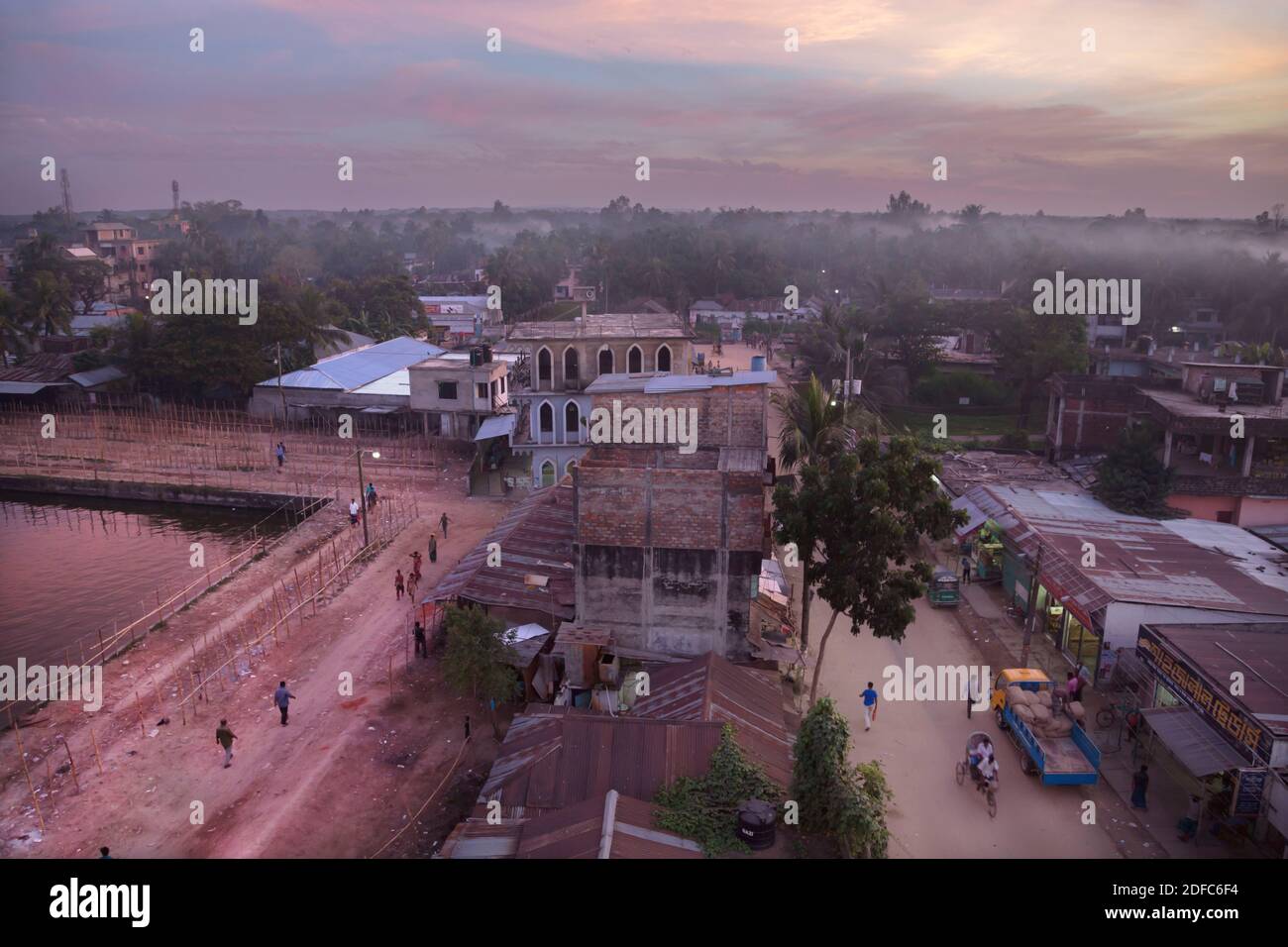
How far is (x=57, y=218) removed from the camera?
15612 centimetres

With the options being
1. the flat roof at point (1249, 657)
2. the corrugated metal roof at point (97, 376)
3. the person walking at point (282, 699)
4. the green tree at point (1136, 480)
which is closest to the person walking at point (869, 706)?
the flat roof at point (1249, 657)

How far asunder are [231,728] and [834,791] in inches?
469

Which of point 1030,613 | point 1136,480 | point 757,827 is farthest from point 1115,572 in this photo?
point 757,827

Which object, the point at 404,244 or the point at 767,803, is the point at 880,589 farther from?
the point at 404,244

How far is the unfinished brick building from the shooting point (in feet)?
51.3

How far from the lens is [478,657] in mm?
15625

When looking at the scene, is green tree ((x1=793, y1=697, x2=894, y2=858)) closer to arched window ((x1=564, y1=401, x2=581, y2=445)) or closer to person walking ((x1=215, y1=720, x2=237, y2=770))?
person walking ((x1=215, y1=720, x2=237, y2=770))

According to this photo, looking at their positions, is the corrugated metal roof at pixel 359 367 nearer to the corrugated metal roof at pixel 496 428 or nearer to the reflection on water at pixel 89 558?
the corrugated metal roof at pixel 496 428

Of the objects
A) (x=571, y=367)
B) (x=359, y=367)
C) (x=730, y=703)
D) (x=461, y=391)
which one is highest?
(x=571, y=367)

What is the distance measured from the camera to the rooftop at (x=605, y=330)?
29359mm

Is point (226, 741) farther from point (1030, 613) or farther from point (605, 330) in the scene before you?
point (605, 330)

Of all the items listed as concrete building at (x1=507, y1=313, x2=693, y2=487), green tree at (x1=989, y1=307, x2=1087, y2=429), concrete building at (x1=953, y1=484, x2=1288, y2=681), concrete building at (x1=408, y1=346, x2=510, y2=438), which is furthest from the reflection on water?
green tree at (x1=989, y1=307, x2=1087, y2=429)

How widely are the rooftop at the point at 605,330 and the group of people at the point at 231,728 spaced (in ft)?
50.2

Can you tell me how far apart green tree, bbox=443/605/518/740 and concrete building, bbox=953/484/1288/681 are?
37.7 feet
